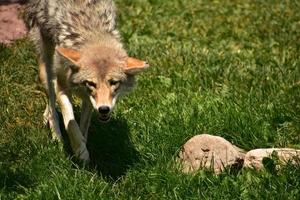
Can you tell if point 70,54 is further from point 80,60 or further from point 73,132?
point 73,132

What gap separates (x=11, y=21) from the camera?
977 cm

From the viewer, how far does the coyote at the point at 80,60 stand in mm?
5817

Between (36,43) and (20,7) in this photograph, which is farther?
(20,7)

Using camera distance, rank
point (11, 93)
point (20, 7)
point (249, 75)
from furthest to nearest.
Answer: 1. point (20, 7)
2. point (249, 75)
3. point (11, 93)

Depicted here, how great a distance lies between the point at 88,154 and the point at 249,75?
298 centimetres

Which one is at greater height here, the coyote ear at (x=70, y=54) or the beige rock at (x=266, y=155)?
the coyote ear at (x=70, y=54)

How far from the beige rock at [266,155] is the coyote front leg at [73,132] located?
1564 millimetres

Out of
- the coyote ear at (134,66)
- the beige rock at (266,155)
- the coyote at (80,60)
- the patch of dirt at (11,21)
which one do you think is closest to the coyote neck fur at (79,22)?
the coyote at (80,60)

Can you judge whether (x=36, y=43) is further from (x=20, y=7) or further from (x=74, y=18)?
(x=20, y=7)

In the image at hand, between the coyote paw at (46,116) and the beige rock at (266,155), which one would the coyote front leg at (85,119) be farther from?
the beige rock at (266,155)

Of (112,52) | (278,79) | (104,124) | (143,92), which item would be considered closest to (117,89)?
(112,52)

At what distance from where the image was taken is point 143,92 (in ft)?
26.0

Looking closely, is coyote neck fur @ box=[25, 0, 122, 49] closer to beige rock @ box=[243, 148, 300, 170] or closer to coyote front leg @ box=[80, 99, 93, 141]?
coyote front leg @ box=[80, 99, 93, 141]

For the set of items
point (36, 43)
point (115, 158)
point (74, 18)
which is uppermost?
point (74, 18)
